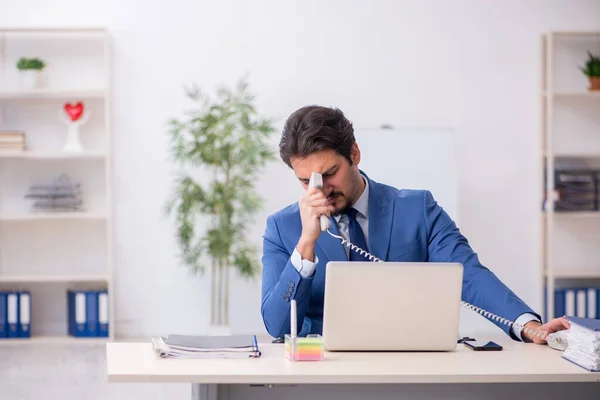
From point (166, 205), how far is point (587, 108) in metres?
3.34

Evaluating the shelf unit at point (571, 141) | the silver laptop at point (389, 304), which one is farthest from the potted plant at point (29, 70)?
the silver laptop at point (389, 304)

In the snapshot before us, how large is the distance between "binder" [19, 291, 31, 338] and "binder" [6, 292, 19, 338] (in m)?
0.03

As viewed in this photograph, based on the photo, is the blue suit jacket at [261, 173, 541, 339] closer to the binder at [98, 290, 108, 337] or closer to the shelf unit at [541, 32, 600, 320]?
the binder at [98, 290, 108, 337]

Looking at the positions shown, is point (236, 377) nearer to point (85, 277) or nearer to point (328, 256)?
point (328, 256)

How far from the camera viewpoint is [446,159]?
19.6 feet

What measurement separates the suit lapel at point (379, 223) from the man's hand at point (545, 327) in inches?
21.4

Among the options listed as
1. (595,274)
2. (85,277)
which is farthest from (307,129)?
(595,274)

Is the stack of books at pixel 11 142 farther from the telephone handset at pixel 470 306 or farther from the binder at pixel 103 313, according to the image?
the telephone handset at pixel 470 306

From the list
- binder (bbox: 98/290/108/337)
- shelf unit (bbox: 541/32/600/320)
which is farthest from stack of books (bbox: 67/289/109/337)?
shelf unit (bbox: 541/32/600/320)

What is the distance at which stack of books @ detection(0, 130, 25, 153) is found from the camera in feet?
19.8

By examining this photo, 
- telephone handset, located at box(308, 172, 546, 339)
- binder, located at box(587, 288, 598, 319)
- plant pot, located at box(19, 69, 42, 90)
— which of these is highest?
plant pot, located at box(19, 69, 42, 90)

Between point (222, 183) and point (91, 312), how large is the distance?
1.36m

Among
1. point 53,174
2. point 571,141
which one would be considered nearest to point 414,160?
point 571,141

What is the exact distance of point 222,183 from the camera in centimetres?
593
